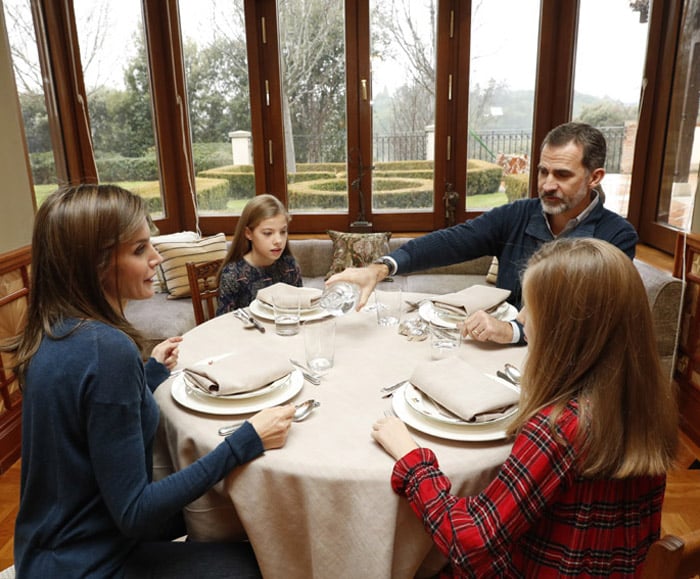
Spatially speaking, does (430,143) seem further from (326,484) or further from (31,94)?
(326,484)

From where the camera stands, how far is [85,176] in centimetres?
350

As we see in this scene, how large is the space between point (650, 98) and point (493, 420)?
309 cm

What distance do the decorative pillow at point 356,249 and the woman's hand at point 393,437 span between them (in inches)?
103

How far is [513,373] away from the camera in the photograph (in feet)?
4.33

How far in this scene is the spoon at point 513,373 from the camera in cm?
129

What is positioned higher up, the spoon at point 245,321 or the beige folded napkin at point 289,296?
the beige folded napkin at point 289,296

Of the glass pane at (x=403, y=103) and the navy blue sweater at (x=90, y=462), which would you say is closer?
the navy blue sweater at (x=90, y=462)

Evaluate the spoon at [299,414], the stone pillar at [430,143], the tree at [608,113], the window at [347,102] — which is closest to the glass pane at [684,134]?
the window at [347,102]

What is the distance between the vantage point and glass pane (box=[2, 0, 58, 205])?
9.64 ft

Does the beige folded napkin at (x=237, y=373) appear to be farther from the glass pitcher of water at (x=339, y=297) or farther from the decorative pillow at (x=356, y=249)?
the decorative pillow at (x=356, y=249)

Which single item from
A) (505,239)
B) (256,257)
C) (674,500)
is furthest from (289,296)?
(674,500)

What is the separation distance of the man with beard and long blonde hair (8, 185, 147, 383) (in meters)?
0.79

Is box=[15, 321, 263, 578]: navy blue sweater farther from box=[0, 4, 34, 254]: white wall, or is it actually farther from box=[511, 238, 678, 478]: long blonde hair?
box=[0, 4, 34, 254]: white wall

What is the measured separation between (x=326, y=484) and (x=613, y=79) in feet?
11.6
